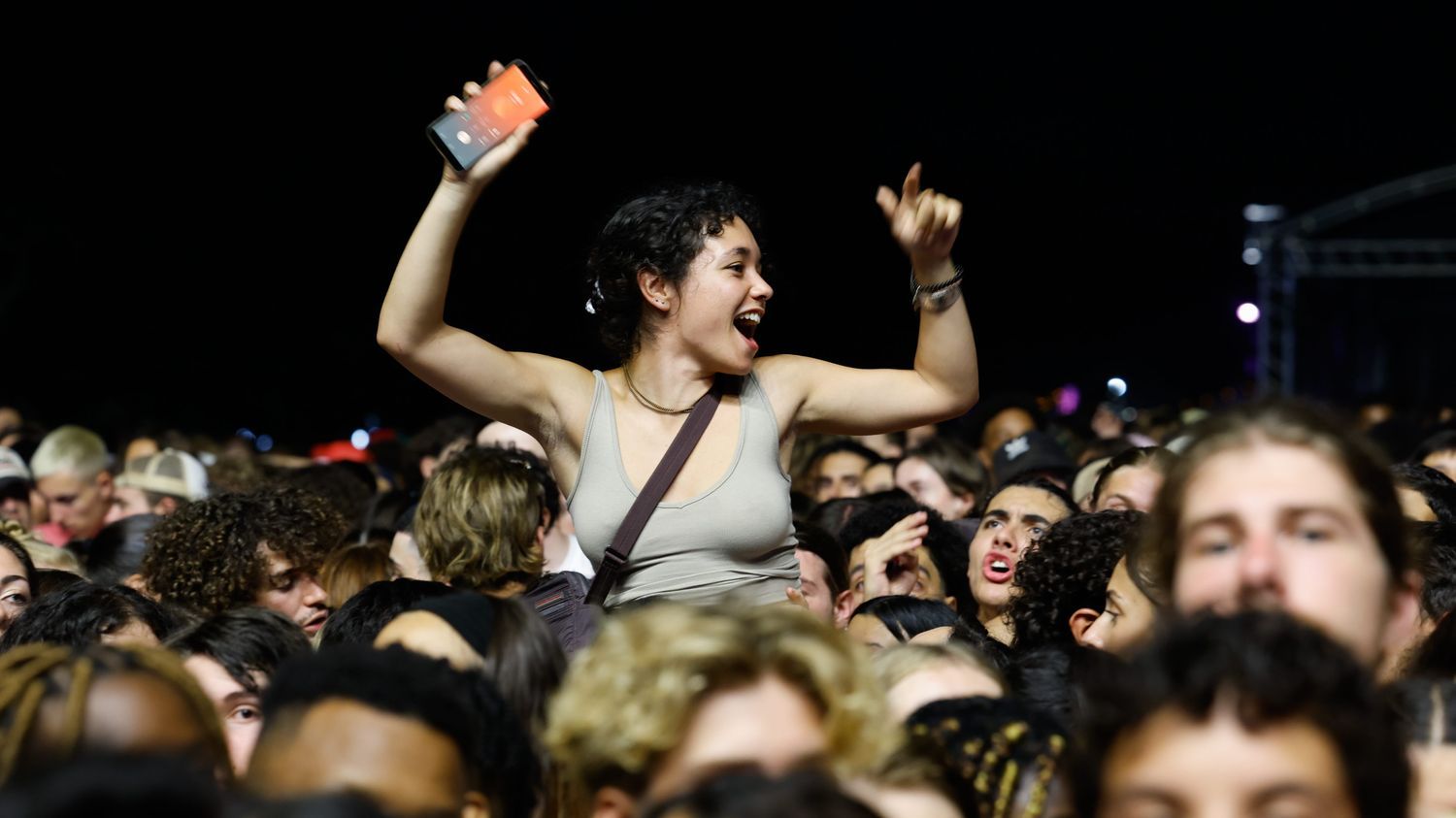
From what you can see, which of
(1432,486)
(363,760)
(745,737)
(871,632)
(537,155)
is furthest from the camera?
(537,155)

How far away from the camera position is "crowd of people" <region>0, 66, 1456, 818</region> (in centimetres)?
190

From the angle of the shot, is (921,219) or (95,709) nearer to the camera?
(95,709)

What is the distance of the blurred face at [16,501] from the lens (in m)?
7.64

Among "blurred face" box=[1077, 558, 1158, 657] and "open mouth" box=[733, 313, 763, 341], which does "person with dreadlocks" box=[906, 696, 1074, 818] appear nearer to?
"blurred face" box=[1077, 558, 1158, 657]

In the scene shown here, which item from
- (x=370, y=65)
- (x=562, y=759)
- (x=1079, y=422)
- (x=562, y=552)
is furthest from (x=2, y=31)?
(x=562, y=759)

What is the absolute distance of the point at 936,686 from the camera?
2883 mm

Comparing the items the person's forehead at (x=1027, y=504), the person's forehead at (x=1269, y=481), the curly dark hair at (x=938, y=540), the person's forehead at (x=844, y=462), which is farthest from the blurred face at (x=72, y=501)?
the person's forehead at (x=1269, y=481)

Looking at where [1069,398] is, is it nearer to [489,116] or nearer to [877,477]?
[877,477]

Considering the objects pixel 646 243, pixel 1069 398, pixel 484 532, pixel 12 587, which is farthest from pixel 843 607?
pixel 1069 398

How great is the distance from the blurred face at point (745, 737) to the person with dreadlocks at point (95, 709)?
30.3 inches

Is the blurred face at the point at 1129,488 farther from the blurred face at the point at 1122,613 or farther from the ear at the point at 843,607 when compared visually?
the blurred face at the point at 1122,613

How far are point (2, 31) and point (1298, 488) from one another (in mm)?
20322

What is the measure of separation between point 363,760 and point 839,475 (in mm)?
6996

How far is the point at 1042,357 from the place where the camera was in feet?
83.3
